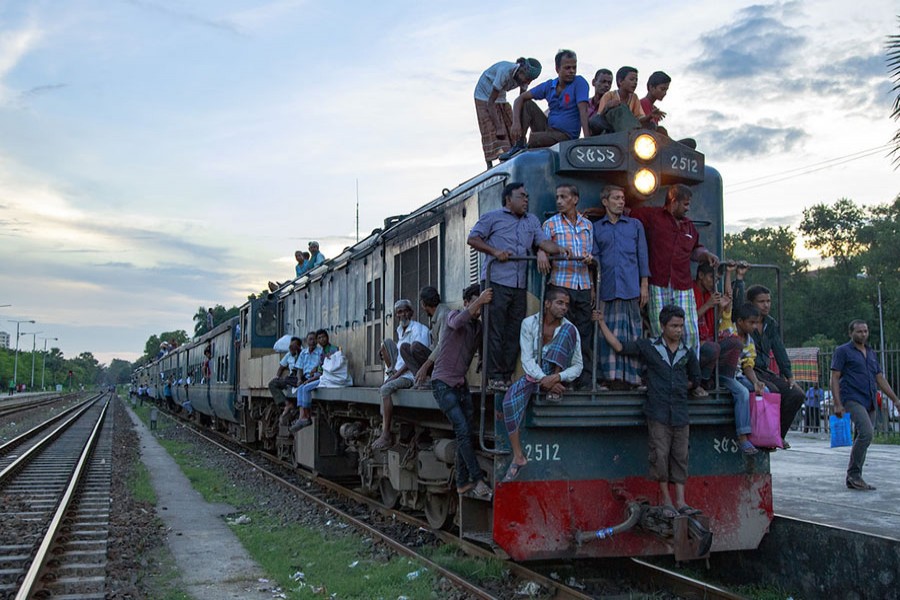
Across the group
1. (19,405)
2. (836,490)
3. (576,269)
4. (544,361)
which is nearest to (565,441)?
(544,361)

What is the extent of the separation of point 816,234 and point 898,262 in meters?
13.0

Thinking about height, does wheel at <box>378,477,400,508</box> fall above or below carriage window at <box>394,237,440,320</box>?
below

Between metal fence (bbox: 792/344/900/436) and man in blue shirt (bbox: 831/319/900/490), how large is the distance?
5647 millimetres

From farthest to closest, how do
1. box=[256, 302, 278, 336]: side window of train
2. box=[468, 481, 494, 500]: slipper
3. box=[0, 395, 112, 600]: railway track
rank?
box=[256, 302, 278, 336]: side window of train → box=[0, 395, 112, 600]: railway track → box=[468, 481, 494, 500]: slipper

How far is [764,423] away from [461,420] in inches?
90.6

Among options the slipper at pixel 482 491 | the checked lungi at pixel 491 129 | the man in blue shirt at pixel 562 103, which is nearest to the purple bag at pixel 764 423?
the slipper at pixel 482 491

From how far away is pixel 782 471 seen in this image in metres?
10.7

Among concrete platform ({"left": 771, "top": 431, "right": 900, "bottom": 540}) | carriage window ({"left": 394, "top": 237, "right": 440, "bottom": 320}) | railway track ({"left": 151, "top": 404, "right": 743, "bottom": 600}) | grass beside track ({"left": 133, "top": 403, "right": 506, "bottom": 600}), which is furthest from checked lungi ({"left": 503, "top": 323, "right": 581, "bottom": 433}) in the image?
concrete platform ({"left": 771, "top": 431, "right": 900, "bottom": 540})

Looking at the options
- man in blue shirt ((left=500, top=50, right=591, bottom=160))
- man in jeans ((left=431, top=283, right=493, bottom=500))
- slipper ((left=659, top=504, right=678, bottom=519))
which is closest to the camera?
slipper ((left=659, top=504, right=678, bottom=519))

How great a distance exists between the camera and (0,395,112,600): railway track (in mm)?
6906

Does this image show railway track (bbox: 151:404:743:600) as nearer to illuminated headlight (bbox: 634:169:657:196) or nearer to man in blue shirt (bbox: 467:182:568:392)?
man in blue shirt (bbox: 467:182:568:392)

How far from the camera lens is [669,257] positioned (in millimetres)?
6727

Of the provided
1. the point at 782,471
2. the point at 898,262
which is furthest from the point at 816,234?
the point at 782,471

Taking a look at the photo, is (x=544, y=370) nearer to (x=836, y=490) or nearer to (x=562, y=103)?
(x=562, y=103)
